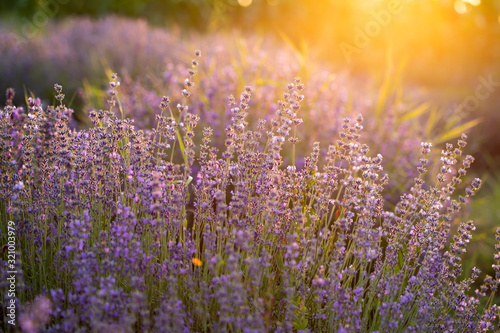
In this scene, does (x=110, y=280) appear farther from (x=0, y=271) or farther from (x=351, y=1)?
(x=351, y=1)

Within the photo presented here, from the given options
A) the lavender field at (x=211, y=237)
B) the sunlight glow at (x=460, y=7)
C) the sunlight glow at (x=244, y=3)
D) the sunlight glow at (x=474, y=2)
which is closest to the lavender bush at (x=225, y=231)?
the lavender field at (x=211, y=237)

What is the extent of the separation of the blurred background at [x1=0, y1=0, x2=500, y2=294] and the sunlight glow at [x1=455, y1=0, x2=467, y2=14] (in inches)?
1.2

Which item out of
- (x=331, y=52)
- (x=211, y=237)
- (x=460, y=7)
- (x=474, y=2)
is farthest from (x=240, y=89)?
(x=331, y=52)

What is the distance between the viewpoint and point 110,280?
1.61 metres

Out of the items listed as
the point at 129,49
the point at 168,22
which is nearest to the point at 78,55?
the point at 129,49

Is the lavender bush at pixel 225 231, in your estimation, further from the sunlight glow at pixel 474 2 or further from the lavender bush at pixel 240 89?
the sunlight glow at pixel 474 2

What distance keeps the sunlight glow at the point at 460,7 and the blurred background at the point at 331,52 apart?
0.10ft

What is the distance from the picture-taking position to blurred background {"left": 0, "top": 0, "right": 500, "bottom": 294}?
16.5 ft

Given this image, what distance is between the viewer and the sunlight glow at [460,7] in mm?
8283

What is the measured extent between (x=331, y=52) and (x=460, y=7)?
3723 millimetres

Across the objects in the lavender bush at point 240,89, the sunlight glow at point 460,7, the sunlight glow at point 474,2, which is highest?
the sunlight glow at point 460,7

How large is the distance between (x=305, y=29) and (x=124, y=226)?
13.2m

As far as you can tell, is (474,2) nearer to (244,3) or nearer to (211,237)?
(211,237)

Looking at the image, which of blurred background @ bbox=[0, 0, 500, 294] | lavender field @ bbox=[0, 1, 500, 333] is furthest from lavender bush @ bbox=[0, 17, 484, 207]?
lavender field @ bbox=[0, 1, 500, 333]
